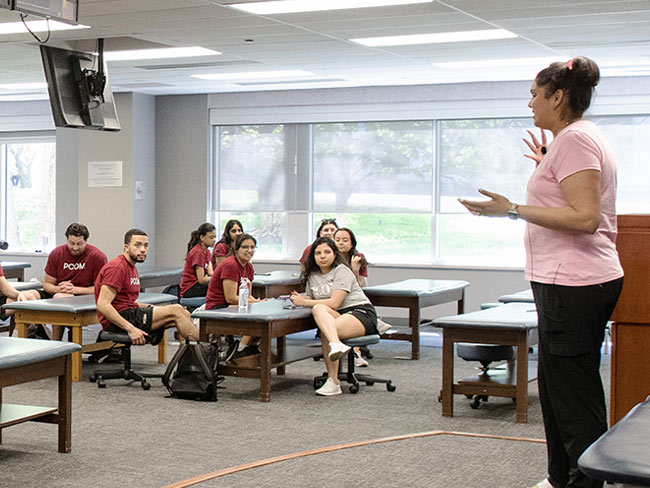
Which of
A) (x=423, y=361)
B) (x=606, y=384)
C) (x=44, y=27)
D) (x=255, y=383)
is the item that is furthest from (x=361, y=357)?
(x=44, y=27)

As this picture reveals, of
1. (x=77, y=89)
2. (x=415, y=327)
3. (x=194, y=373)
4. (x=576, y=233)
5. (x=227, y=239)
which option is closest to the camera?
(x=576, y=233)

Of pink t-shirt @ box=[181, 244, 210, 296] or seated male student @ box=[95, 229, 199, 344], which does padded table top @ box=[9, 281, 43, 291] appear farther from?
seated male student @ box=[95, 229, 199, 344]

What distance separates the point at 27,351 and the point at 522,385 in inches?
109

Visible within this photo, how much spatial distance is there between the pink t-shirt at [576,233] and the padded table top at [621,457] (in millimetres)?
1015

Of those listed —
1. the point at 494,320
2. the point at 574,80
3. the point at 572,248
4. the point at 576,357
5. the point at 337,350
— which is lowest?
the point at 337,350

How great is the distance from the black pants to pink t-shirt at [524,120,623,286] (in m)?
0.04

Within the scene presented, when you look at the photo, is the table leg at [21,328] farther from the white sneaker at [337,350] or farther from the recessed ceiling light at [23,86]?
the recessed ceiling light at [23,86]

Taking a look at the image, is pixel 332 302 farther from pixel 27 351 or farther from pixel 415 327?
pixel 27 351

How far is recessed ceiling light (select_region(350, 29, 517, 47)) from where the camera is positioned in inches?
278

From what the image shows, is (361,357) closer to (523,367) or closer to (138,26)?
(523,367)

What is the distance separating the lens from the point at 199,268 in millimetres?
8695

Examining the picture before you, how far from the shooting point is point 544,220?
2.72 meters

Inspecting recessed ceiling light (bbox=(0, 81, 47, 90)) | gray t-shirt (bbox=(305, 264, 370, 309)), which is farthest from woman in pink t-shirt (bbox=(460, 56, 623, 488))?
recessed ceiling light (bbox=(0, 81, 47, 90))

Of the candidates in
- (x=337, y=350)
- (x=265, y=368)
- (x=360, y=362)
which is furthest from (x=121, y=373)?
(x=360, y=362)
